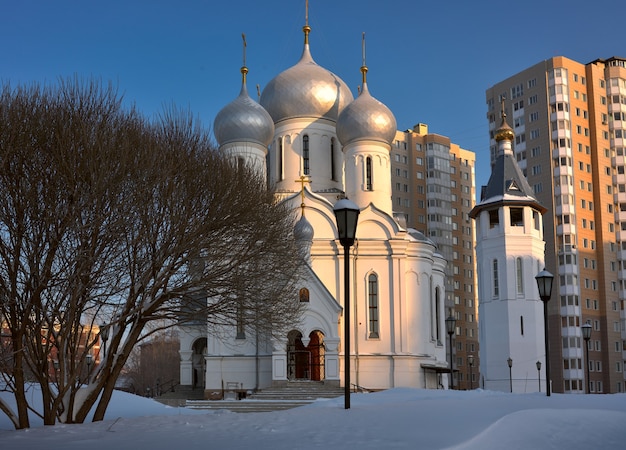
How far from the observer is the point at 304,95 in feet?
140

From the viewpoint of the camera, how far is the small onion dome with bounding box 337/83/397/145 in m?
40.1

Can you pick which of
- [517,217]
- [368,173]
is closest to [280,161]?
[368,173]

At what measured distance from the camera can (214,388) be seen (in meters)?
36.1

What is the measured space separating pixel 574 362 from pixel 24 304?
51854 mm

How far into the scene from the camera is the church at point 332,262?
35750mm

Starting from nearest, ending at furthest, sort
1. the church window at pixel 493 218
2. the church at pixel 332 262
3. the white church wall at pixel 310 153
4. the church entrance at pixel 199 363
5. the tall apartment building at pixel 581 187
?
the church at pixel 332 262, the church entrance at pixel 199 363, the white church wall at pixel 310 153, the church window at pixel 493 218, the tall apartment building at pixel 581 187

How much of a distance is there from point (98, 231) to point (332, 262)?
2298 cm

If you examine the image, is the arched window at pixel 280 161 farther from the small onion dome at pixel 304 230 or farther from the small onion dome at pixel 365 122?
the small onion dome at pixel 304 230

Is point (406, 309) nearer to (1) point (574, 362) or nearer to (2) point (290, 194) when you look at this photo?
(2) point (290, 194)

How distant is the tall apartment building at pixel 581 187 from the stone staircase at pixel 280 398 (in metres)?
33.3

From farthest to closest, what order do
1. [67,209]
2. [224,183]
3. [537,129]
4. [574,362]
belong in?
[537,129] → [574,362] → [224,183] → [67,209]

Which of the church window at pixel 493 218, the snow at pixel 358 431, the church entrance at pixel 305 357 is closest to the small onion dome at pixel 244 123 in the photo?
the church entrance at pixel 305 357

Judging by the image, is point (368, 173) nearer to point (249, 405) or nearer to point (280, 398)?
point (280, 398)

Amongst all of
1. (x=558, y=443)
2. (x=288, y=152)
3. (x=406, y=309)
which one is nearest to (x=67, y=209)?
(x=558, y=443)
